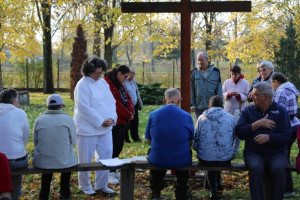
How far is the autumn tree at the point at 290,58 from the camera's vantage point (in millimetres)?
19891

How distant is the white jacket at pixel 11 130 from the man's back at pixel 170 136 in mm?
1587

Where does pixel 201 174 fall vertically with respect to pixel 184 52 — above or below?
below

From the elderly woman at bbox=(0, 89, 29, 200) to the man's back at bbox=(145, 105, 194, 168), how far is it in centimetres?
158

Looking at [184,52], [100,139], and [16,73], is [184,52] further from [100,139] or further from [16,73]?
[16,73]

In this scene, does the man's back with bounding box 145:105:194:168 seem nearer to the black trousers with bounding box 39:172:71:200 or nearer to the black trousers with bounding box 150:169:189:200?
the black trousers with bounding box 150:169:189:200

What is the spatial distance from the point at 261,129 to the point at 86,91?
234 centimetres

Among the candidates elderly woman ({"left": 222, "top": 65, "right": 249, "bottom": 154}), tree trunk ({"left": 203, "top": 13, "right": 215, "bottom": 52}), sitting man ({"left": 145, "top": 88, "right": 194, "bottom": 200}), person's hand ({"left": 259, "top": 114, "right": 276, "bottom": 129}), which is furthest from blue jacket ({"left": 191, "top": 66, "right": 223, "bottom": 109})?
tree trunk ({"left": 203, "top": 13, "right": 215, "bottom": 52})

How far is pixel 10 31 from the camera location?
722 inches

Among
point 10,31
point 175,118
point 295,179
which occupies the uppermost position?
point 10,31

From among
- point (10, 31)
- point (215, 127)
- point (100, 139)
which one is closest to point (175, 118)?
point (215, 127)

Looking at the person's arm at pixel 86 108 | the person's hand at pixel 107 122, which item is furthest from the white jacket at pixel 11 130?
the person's hand at pixel 107 122

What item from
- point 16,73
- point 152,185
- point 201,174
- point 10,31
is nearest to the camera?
point 152,185

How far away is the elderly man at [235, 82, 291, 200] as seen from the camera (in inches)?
187

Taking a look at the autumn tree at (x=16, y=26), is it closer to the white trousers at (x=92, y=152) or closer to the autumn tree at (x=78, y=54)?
the autumn tree at (x=78, y=54)
